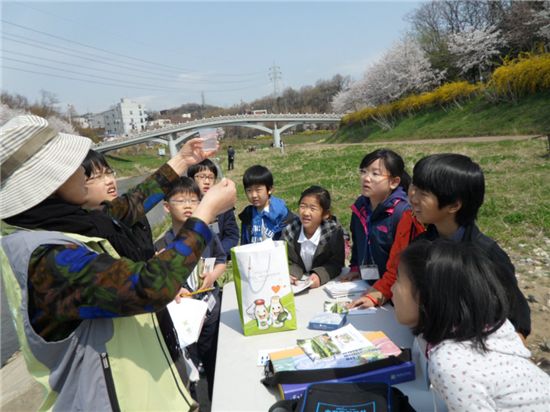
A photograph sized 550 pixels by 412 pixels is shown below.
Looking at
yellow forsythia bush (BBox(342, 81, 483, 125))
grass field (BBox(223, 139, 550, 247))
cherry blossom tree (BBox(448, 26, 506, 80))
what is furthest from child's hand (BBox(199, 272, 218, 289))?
cherry blossom tree (BBox(448, 26, 506, 80))

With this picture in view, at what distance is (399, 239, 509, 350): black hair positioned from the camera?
1314mm

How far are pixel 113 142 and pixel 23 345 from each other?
41361 mm

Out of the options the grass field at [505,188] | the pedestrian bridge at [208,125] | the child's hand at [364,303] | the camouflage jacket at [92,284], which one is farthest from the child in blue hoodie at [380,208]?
the pedestrian bridge at [208,125]

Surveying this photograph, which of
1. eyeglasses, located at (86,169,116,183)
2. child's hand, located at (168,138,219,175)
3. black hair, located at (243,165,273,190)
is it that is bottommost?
black hair, located at (243,165,273,190)

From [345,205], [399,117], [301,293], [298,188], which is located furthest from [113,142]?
[301,293]

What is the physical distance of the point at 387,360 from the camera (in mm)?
1579

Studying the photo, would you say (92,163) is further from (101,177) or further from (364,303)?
(364,303)

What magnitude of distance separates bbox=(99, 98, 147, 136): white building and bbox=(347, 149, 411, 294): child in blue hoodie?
9817 cm

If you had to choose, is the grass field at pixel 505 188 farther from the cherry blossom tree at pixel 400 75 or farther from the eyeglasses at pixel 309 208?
the cherry blossom tree at pixel 400 75

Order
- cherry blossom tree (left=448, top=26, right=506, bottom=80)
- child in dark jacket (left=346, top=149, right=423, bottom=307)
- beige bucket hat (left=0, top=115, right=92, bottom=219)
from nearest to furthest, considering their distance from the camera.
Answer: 1. beige bucket hat (left=0, top=115, right=92, bottom=219)
2. child in dark jacket (left=346, top=149, right=423, bottom=307)
3. cherry blossom tree (left=448, top=26, right=506, bottom=80)

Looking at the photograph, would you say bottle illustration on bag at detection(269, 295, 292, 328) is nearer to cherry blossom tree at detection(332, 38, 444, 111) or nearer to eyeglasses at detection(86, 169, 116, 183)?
eyeglasses at detection(86, 169, 116, 183)

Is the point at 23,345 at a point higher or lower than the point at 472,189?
lower

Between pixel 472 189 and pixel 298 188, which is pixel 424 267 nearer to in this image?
pixel 472 189

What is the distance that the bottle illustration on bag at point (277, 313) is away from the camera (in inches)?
77.2
